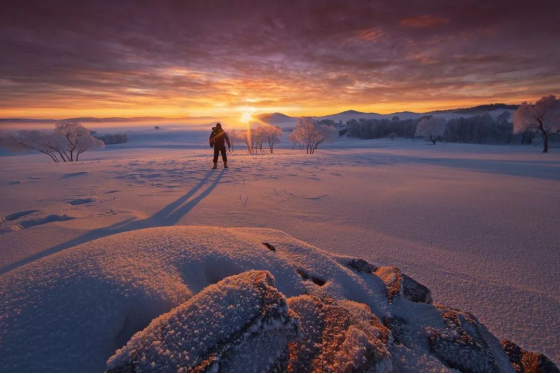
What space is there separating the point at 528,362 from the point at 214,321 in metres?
1.55

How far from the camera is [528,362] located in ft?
3.92

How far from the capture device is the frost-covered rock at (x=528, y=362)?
115cm

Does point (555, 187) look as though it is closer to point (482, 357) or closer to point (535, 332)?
point (535, 332)

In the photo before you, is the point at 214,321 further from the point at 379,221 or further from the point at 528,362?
the point at 379,221

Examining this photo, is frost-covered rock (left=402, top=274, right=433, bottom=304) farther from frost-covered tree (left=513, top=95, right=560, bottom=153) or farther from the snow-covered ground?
frost-covered tree (left=513, top=95, right=560, bottom=153)

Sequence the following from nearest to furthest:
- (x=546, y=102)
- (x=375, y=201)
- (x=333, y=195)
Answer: (x=375, y=201) < (x=333, y=195) < (x=546, y=102)

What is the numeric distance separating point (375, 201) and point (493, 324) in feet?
9.91

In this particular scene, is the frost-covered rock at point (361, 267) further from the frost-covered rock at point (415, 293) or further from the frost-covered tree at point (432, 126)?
the frost-covered tree at point (432, 126)

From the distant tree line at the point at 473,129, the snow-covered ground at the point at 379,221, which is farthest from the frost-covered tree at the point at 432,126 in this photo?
the snow-covered ground at the point at 379,221

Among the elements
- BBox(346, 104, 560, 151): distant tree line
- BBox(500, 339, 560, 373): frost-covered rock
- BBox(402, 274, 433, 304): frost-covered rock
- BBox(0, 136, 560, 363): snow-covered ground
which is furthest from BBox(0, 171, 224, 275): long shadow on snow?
BBox(346, 104, 560, 151): distant tree line

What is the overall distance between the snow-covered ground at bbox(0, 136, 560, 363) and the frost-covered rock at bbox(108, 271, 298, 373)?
1.53 metres

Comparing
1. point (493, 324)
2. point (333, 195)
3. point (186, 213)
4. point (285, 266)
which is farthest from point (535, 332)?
point (186, 213)

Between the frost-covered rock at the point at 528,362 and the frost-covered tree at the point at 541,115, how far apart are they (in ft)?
115

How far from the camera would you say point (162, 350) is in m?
1.03
